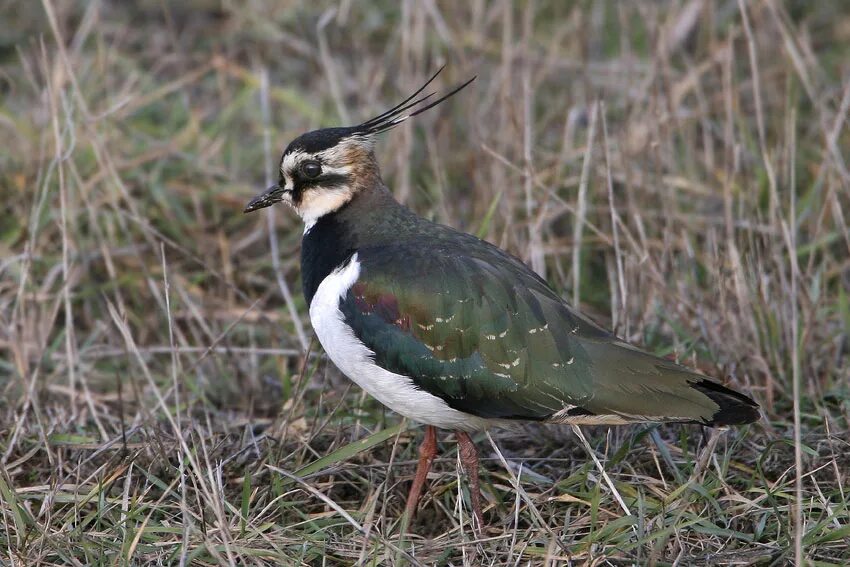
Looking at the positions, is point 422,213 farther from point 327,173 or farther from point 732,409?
point 732,409

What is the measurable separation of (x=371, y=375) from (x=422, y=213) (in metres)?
2.37

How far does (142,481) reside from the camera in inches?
172

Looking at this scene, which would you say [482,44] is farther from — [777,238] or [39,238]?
[39,238]

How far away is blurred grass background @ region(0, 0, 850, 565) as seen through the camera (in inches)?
158

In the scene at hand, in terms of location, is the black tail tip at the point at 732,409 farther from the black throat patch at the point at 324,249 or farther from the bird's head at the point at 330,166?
the bird's head at the point at 330,166

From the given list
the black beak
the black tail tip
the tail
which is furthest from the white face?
the black tail tip

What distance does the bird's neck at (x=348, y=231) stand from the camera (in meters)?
4.36

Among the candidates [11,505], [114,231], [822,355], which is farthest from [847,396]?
[114,231]

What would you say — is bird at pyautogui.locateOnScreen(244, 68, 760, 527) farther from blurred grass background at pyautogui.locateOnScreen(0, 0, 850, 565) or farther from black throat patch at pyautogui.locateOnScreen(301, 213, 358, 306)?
blurred grass background at pyautogui.locateOnScreen(0, 0, 850, 565)

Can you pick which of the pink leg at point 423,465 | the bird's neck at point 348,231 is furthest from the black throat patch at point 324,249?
the pink leg at point 423,465

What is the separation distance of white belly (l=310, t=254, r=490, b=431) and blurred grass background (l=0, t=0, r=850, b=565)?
0.26 m

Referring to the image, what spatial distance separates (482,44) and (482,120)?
0.48 meters

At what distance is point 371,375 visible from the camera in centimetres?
408

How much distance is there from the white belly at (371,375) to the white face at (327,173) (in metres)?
0.46
